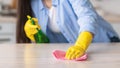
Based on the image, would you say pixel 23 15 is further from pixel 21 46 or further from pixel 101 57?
pixel 101 57

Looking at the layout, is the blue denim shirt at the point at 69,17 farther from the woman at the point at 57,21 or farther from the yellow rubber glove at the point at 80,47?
the yellow rubber glove at the point at 80,47

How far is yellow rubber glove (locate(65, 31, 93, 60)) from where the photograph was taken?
945 mm

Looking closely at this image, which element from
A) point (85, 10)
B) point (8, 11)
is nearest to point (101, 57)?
point (85, 10)

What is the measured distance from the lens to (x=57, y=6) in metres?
1.35

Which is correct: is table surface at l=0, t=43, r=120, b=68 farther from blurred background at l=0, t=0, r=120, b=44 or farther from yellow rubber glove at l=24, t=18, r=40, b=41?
blurred background at l=0, t=0, r=120, b=44

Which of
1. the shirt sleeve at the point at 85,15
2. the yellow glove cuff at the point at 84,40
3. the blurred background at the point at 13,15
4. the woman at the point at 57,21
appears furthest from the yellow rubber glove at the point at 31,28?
the blurred background at the point at 13,15

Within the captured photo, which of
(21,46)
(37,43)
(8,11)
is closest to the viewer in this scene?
(21,46)

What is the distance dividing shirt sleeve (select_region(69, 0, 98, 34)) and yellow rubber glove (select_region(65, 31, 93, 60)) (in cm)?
3

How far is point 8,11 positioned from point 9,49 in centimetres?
170

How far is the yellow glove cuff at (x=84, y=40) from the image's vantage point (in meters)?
1.00

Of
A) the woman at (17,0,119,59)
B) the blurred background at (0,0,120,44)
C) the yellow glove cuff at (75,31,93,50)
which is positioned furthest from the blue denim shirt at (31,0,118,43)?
the blurred background at (0,0,120,44)

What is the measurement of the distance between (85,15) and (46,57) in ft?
0.87

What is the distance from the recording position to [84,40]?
1.01m

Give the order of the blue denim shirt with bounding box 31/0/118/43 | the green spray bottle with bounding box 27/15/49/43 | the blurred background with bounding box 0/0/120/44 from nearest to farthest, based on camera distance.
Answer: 1. the blue denim shirt with bounding box 31/0/118/43
2. the green spray bottle with bounding box 27/15/49/43
3. the blurred background with bounding box 0/0/120/44
